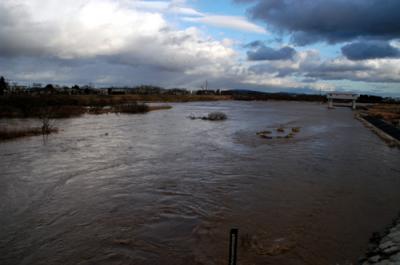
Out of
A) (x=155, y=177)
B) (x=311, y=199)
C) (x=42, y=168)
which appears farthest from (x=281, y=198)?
(x=42, y=168)

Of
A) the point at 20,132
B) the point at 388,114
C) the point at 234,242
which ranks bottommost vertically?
the point at 20,132

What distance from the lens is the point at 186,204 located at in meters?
9.94

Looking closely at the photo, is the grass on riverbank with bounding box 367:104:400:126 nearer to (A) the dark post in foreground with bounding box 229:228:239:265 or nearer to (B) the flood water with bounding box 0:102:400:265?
(B) the flood water with bounding box 0:102:400:265

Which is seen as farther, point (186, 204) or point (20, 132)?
point (20, 132)

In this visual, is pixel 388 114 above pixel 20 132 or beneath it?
above

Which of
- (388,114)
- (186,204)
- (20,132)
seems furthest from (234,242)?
(388,114)

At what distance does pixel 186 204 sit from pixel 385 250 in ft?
17.5

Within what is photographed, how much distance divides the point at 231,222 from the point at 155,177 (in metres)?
5.15

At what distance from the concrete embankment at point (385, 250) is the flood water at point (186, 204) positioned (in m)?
0.27

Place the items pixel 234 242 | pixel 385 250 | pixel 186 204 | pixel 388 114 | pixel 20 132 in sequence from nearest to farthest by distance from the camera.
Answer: pixel 234 242, pixel 385 250, pixel 186 204, pixel 20 132, pixel 388 114

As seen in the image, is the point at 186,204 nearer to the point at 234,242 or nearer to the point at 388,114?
the point at 234,242

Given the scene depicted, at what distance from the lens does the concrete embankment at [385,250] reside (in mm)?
5941

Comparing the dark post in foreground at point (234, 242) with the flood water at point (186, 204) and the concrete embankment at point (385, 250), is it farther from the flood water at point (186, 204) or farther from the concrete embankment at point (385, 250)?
the concrete embankment at point (385, 250)

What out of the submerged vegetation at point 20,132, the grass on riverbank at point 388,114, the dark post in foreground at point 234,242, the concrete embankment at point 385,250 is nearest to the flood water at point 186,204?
the concrete embankment at point 385,250
